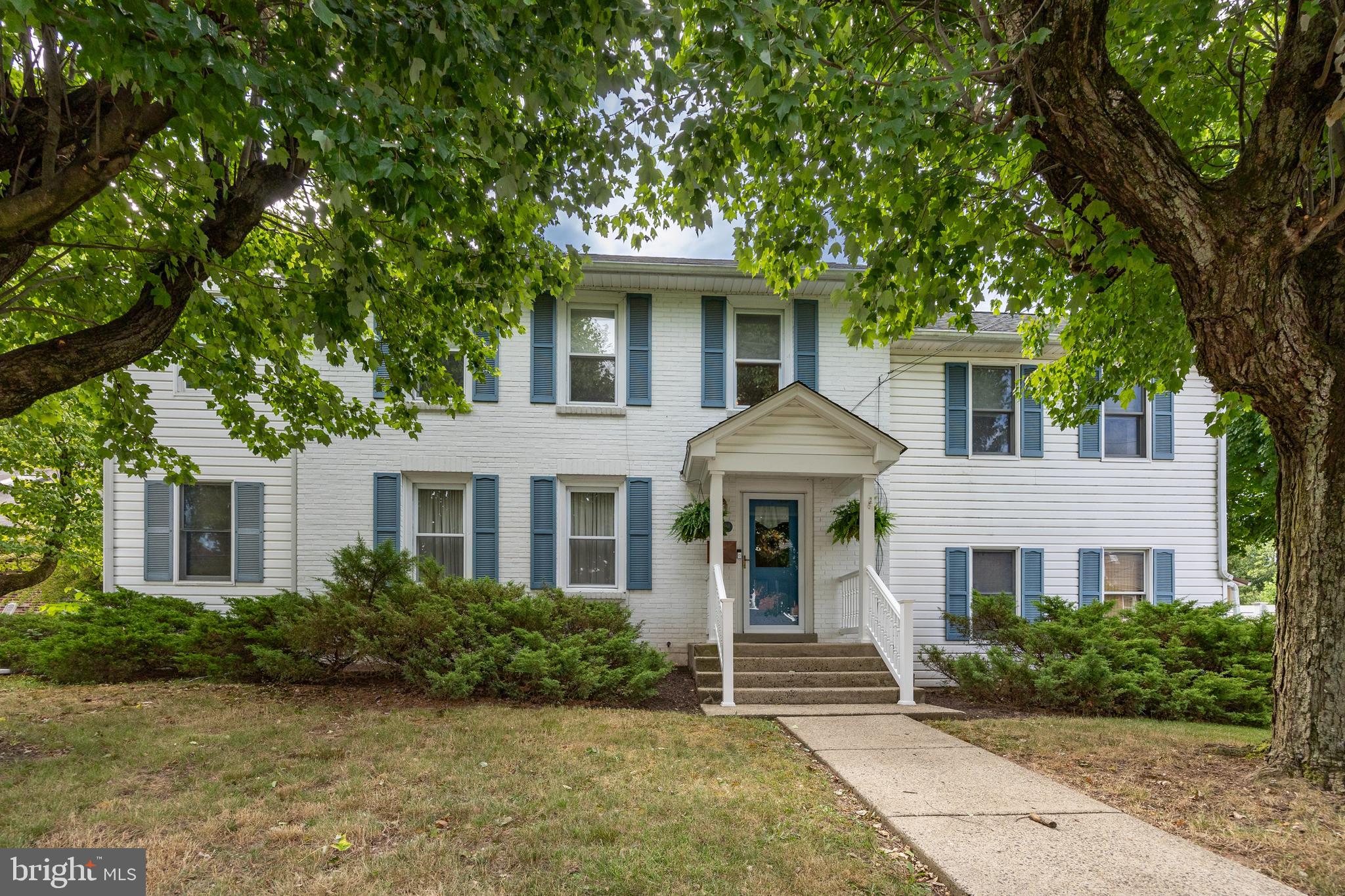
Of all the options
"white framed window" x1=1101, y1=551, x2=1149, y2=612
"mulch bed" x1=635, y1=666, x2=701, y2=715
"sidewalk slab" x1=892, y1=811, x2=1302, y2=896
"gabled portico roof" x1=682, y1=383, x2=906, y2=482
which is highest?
"gabled portico roof" x1=682, y1=383, x2=906, y2=482

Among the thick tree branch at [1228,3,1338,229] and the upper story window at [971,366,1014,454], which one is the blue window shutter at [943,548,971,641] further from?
the thick tree branch at [1228,3,1338,229]

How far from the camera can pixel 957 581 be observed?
34.8 feet

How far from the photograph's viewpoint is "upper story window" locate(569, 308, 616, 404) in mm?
10273

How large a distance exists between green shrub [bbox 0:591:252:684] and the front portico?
6031 mm

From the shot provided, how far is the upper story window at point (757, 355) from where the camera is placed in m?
10.4

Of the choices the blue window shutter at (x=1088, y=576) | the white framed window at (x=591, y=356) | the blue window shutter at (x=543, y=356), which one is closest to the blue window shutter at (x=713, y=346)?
the white framed window at (x=591, y=356)

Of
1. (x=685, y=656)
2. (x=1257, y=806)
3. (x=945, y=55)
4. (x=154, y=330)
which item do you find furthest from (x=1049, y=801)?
(x=154, y=330)

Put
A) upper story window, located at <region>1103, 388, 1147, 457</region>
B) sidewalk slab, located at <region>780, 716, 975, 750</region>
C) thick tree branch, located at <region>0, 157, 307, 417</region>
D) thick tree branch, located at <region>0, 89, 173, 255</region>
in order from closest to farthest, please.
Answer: thick tree branch, located at <region>0, 89, 173, 255</region>, thick tree branch, located at <region>0, 157, 307, 417</region>, sidewalk slab, located at <region>780, 716, 975, 750</region>, upper story window, located at <region>1103, 388, 1147, 457</region>

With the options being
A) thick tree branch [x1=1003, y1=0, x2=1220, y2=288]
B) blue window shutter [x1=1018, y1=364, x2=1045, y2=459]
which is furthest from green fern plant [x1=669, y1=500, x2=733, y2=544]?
thick tree branch [x1=1003, y1=0, x2=1220, y2=288]

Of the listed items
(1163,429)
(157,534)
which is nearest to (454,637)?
(157,534)

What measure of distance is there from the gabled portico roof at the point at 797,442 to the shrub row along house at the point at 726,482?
0.09ft

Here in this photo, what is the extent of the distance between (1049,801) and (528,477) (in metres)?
7.38

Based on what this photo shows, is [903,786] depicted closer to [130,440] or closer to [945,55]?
[945,55]

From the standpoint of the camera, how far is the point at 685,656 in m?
9.88
